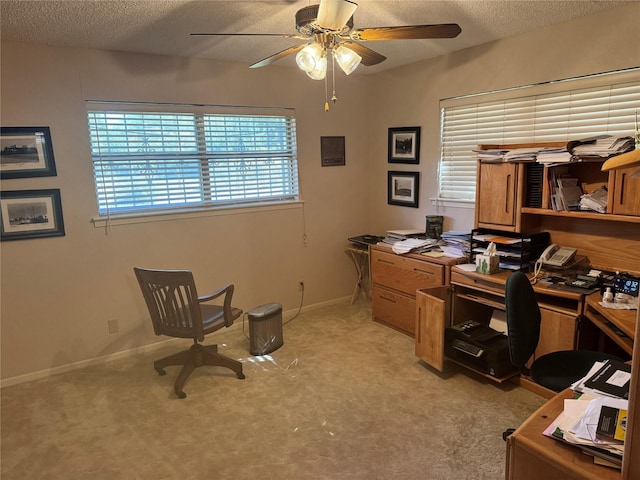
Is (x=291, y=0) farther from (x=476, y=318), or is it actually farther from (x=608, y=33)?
(x=476, y=318)

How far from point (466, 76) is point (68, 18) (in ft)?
9.51

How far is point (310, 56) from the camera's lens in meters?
2.12

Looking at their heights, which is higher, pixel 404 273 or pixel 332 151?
pixel 332 151

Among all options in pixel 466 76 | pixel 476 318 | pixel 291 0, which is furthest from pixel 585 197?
pixel 291 0

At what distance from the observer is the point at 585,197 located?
2.65 m

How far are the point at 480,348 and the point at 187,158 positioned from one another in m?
2.77

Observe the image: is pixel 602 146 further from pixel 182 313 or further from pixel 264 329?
pixel 182 313

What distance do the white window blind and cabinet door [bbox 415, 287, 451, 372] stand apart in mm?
1126

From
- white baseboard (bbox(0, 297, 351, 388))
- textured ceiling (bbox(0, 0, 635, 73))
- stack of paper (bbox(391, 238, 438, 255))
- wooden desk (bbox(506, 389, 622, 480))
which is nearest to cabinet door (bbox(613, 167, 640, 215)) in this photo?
textured ceiling (bbox(0, 0, 635, 73))

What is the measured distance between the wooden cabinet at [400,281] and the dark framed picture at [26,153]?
8.99 ft

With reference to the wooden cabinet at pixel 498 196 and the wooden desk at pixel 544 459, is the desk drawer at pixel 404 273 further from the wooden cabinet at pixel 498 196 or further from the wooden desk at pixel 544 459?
the wooden desk at pixel 544 459

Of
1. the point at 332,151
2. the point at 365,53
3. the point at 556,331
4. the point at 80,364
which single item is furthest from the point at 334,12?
the point at 80,364

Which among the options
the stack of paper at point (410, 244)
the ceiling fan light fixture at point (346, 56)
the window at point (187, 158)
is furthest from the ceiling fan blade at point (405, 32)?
the window at point (187, 158)

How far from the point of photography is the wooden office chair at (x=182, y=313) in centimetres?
280
